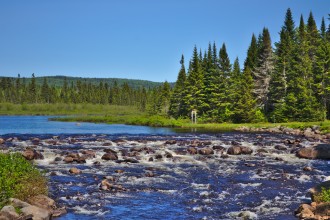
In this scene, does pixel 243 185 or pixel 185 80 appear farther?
pixel 185 80

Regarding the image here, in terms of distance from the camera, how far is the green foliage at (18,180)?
51.5 feet

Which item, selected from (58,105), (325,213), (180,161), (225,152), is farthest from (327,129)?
(58,105)

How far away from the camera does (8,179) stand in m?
16.2

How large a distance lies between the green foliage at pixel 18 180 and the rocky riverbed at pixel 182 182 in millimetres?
1499

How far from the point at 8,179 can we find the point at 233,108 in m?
68.8

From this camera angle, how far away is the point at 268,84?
82.2 m

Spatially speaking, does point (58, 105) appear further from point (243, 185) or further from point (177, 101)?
point (243, 185)

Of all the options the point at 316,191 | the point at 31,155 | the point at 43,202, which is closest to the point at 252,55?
the point at 31,155

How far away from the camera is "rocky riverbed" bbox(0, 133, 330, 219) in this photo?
17.6m

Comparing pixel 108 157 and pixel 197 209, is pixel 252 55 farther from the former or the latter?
pixel 197 209

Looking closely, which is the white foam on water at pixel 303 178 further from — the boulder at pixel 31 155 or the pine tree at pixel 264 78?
the pine tree at pixel 264 78

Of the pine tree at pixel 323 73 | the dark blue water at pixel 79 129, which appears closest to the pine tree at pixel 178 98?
the dark blue water at pixel 79 129

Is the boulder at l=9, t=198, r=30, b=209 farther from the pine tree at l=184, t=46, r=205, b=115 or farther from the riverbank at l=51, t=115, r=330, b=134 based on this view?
the pine tree at l=184, t=46, r=205, b=115

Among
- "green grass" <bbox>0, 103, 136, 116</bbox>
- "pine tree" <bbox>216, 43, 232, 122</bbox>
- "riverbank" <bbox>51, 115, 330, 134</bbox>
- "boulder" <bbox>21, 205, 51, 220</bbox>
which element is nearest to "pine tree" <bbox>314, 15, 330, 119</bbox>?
"riverbank" <bbox>51, 115, 330, 134</bbox>
